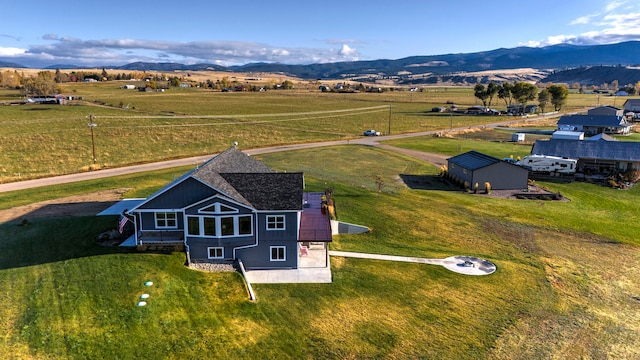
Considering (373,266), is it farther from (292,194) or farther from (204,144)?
(204,144)

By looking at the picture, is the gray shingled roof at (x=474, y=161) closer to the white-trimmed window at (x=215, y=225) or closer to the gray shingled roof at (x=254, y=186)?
the gray shingled roof at (x=254, y=186)

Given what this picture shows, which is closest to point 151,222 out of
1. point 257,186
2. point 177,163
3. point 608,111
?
point 257,186

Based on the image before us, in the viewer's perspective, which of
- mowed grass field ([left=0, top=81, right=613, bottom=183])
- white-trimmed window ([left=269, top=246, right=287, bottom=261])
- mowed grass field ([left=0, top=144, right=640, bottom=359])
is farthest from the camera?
mowed grass field ([left=0, top=81, right=613, bottom=183])

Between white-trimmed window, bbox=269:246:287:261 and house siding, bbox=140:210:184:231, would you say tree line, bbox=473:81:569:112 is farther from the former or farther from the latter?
house siding, bbox=140:210:184:231

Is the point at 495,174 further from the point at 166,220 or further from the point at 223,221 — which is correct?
the point at 166,220

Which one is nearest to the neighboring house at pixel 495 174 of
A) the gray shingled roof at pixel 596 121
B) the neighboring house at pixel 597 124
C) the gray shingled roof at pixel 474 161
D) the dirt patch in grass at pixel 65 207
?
the gray shingled roof at pixel 474 161

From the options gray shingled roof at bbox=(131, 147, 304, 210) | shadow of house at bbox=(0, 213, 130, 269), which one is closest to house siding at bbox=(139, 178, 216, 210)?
gray shingled roof at bbox=(131, 147, 304, 210)
